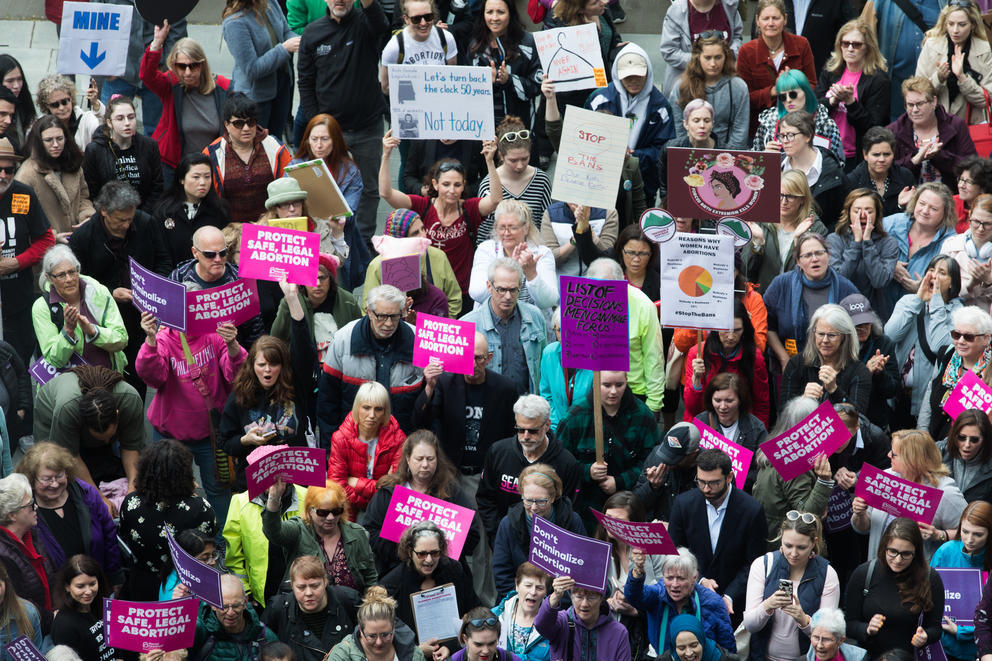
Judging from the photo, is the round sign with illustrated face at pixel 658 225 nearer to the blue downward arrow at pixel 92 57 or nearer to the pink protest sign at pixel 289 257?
the pink protest sign at pixel 289 257

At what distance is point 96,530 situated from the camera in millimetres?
9773

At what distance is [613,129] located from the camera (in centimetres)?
1210

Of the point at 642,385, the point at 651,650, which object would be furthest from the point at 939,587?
the point at 642,385

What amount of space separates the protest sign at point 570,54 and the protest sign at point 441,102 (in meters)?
0.91

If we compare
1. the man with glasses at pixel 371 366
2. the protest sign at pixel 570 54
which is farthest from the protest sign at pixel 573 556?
the protest sign at pixel 570 54

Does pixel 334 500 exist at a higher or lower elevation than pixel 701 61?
lower

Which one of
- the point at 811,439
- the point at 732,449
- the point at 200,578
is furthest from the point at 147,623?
the point at 811,439

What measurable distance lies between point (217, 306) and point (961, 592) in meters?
4.72

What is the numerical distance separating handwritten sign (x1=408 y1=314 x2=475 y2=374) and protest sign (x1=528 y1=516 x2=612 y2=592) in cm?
162

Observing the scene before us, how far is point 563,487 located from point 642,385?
4.33ft

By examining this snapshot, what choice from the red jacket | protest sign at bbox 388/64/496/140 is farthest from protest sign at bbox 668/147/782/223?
the red jacket

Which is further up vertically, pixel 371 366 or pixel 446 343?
pixel 446 343

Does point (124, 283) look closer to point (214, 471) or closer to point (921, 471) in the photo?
point (214, 471)

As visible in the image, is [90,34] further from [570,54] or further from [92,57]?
[570,54]
